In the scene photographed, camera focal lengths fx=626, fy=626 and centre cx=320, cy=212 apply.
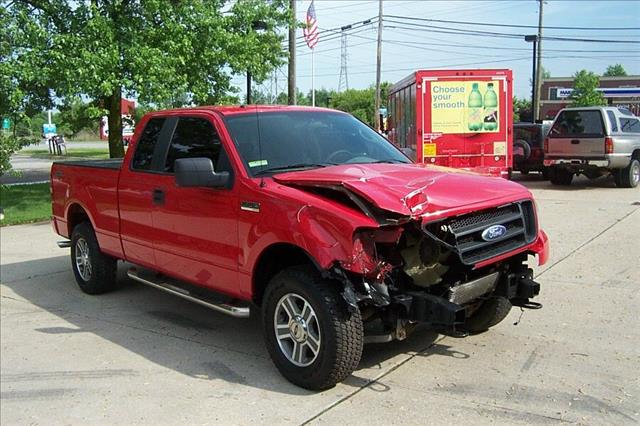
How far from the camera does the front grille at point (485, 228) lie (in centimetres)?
409

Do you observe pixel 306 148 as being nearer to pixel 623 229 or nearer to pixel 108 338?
pixel 108 338

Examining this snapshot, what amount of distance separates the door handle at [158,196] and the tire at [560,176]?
46.7 ft

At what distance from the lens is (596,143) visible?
52.2 ft

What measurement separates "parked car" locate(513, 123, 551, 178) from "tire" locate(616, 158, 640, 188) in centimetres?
259

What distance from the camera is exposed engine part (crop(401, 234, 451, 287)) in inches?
164

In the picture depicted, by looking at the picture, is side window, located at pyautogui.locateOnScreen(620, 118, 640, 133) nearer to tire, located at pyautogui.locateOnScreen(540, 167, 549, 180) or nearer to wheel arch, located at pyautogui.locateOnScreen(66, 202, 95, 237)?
tire, located at pyautogui.locateOnScreen(540, 167, 549, 180)

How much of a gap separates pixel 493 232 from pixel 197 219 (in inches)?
92.1

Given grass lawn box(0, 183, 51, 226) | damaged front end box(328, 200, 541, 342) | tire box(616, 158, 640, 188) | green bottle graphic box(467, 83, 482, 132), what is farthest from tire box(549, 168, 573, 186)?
damaged front end box(328, 200, 541, 342)

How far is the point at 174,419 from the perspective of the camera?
4.01 m

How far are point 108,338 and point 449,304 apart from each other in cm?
325

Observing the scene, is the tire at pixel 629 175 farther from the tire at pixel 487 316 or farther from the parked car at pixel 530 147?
the tire at pixel 487 316

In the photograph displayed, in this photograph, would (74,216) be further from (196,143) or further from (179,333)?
(196,143)

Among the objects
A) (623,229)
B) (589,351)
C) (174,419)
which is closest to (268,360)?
(174,419)

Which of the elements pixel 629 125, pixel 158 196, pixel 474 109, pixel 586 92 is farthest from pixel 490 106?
pixel 586 92
